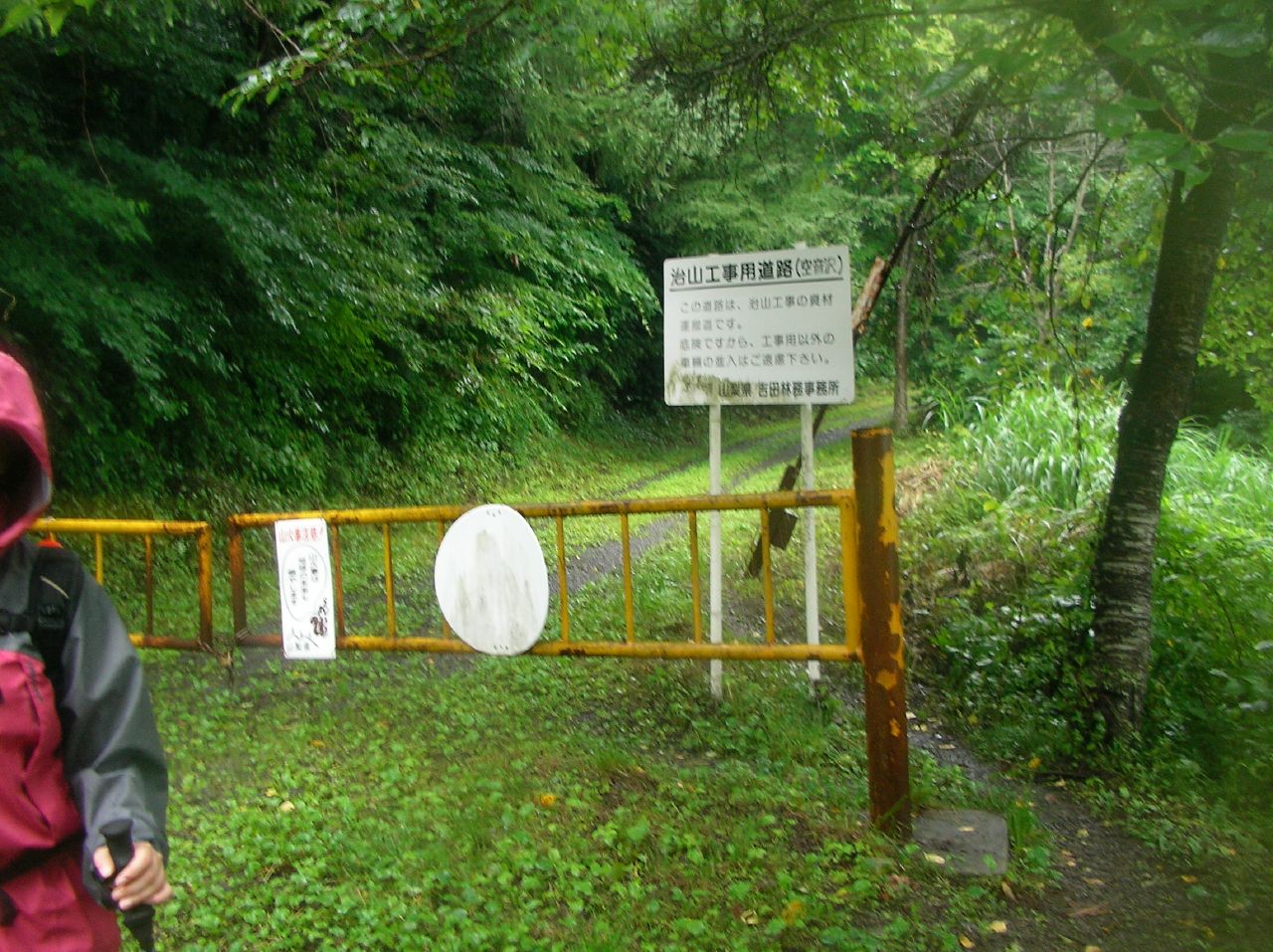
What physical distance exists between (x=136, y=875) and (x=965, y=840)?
341 cm

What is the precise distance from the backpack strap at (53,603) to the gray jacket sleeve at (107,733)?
18 millimetres

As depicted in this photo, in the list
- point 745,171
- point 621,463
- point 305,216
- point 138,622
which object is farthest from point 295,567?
point 745,171

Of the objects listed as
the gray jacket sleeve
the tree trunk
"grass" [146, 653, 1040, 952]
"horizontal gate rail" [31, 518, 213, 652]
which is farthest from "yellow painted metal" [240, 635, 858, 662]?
the gray jacket sleeve

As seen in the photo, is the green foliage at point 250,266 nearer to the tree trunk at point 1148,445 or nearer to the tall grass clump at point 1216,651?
the tree trunk at point 1148,445

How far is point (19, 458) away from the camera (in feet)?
6.83

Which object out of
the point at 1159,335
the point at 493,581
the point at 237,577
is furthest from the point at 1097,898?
the point at 237,577

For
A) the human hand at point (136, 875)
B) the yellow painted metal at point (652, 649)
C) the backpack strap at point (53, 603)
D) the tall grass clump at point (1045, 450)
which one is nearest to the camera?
the human hand at point (136, 875)

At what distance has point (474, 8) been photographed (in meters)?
6.31

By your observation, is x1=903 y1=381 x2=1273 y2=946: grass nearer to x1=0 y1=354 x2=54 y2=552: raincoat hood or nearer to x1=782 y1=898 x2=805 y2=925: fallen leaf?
x1=782 y1=898 x2=805 y2=925: fallen leaf

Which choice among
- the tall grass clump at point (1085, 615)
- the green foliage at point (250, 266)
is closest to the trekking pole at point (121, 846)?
the tall grass clump at point (1085, 615)

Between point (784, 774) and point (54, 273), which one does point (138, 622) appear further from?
point (784, 774)

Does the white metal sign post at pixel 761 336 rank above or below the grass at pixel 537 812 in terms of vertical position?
above

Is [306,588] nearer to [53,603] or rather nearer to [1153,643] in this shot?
[53,603]

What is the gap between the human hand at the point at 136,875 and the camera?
6.21ft
